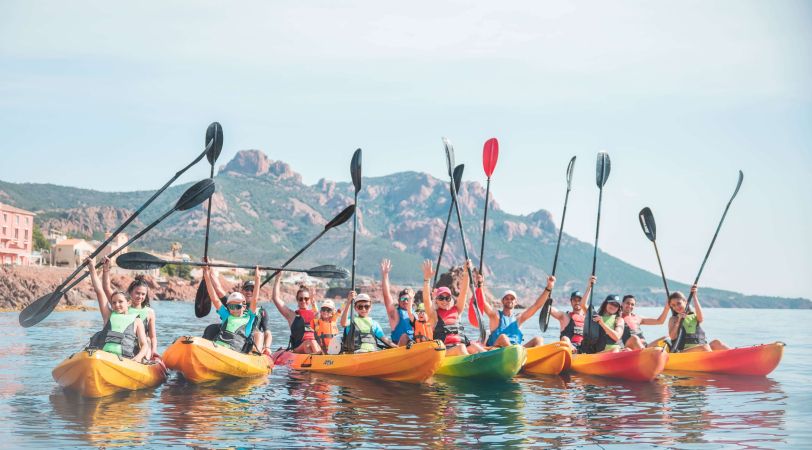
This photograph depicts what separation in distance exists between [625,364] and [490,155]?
21.9 ft

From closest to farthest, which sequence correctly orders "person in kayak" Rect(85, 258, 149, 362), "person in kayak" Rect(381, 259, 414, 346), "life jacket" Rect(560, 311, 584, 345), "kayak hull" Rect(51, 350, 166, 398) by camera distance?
"kayak hull" Rect(51, 350, 166, 398) < "person in kayak" Rect(85, 258, 149, 362) < "person in kayak" Rect(381, 259, 414, 346) < "life jacket" Rect(560, 311, 584, 345)

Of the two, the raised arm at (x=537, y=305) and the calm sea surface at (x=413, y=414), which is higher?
the raised arm at (x=537, y=305)

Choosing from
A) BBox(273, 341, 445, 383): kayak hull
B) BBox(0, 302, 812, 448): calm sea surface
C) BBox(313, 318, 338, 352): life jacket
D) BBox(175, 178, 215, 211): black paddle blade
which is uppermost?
BBox(175, 178, 215, 211): black paddle blade

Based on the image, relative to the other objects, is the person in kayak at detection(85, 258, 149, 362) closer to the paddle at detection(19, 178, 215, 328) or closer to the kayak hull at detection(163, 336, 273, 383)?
the paddle at detection(19, 178, 215, 328)

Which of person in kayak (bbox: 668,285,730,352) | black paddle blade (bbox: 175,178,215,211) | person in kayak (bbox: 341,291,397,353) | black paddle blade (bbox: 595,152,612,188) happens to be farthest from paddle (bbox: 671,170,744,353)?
black paddle blade (bbox: 175,178,215,211)

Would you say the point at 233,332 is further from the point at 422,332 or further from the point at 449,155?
the point at 449,155

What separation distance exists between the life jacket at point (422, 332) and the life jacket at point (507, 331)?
1.28 m

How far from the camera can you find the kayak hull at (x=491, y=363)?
52.1 ft

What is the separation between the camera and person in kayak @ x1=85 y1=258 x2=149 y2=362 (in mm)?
13656

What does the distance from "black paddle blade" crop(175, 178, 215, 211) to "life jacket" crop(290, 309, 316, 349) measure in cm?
360

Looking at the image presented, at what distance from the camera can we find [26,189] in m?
186

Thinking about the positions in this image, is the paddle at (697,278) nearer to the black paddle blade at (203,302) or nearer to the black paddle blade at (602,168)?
the black paddle blade at (602,168)

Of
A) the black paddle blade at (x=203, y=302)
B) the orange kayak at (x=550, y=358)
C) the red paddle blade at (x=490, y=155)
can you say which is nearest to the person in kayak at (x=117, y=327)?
the black paddle blade at (x=203, y=302)

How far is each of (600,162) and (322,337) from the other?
9401 mm
